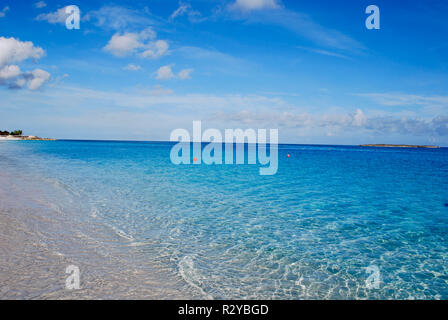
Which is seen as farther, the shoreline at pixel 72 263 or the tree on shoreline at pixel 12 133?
the tree on shoreline at pixel 12 133

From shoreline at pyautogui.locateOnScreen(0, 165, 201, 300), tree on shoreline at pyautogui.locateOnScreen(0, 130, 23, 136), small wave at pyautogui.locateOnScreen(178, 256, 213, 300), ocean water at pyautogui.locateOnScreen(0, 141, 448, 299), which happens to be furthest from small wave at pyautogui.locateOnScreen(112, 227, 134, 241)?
tree on shoreline at pyautogui.locateOnScreen(0, 130, 23, 136)

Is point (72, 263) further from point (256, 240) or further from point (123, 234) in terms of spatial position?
point (256, 240)

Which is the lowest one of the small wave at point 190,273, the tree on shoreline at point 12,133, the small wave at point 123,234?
the small wave at point 190,273

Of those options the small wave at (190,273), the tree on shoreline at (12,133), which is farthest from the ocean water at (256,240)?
the tree on shoreline at (12,133)

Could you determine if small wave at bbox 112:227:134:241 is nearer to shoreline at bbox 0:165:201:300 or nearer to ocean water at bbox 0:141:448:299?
ocean water at bbox 0:141:448:299

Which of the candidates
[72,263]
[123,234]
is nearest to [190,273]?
[72,263]

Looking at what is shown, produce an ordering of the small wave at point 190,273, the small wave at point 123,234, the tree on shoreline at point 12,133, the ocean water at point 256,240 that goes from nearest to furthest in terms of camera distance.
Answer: the small wave at point 190,273, the ocean water at point 256,240, the small wave at point 123,234, the tree on shoreline at point 12,133

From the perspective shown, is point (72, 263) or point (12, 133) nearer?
point (72, 263)

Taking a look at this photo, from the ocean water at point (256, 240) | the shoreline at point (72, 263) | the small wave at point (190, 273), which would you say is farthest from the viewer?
the ocean water at point (256, 240)

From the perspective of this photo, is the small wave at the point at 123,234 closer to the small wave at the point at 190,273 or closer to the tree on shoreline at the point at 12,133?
the small wave at the point at 190,273

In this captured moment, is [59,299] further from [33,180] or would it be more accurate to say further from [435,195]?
[435,195]

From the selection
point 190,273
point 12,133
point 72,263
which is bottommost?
point 190,273

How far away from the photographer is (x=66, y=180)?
22312 mm
